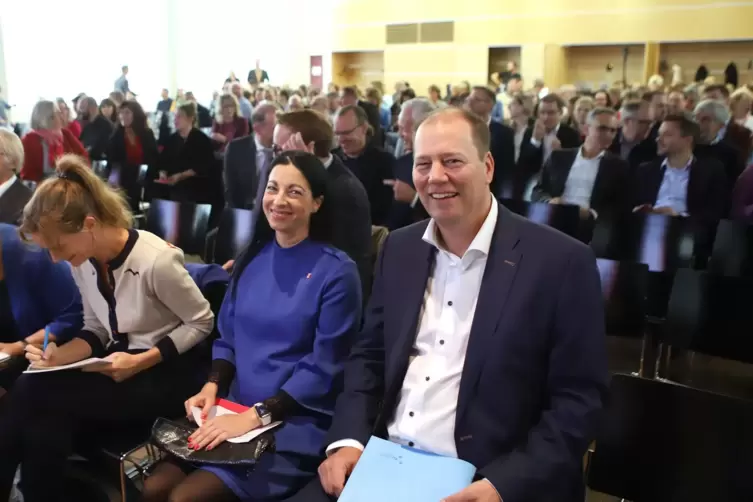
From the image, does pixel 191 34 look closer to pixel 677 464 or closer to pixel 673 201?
pixel 673 201

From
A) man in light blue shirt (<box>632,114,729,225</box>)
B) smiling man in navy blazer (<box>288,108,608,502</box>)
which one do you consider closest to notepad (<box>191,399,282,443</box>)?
smiling man in navy blazer (<box>288,108,608,502</box>)

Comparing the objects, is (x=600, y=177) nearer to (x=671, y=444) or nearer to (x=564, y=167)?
(x=564, y=167)

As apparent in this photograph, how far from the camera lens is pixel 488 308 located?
1.59m

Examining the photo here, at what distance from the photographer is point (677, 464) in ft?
5.51

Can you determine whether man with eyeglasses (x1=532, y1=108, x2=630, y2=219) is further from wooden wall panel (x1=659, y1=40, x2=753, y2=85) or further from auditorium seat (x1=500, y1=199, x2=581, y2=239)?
wooden wall panel (x1=659, y1=40, x2=753, y2=85)

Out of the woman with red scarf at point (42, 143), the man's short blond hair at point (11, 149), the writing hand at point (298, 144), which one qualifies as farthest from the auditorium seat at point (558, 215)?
the woman with red scarf at point (42, 143)

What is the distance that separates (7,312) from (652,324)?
9.10 feet

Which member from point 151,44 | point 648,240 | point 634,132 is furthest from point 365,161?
point 151,44

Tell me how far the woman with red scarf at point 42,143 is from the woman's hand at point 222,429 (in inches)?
160

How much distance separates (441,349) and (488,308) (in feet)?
0.61

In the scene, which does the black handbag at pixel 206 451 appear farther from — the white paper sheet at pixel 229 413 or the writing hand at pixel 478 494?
the writing hand at pixel 478 494

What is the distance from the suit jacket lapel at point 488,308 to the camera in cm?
158

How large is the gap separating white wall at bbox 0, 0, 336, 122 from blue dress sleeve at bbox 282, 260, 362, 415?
12036 millimetres

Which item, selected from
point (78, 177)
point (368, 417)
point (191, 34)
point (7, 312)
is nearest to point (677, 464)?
point (368, 417)
